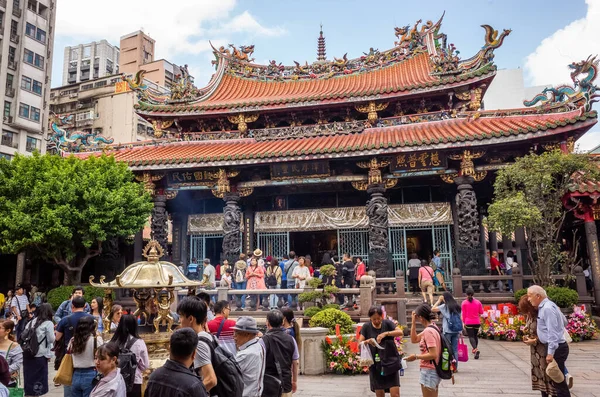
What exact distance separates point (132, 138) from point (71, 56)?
3108cm

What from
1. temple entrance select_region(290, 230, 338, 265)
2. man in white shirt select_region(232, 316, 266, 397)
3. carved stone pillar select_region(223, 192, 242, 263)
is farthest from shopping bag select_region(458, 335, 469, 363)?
temple entrance select_region(290, 230, 338, 265)

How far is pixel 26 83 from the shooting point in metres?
36.1

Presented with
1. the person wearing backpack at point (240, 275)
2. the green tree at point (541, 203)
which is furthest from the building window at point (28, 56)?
the green tree at point (541, 203)

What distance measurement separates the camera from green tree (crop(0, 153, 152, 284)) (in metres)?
13.1

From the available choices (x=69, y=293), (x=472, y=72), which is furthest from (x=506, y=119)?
(x=69, y=293)

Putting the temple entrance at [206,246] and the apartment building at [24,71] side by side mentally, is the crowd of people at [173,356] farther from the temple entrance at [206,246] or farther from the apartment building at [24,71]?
the apartment building at [24,71]

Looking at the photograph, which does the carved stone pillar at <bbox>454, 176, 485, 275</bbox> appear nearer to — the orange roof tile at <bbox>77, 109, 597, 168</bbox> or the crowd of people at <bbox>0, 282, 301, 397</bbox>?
the orange roof tile at <bbox>77, 109, 597, 168</bbox>

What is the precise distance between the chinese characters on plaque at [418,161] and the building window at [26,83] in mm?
34706

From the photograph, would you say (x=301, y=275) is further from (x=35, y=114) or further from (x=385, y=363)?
(x=35, y=114)

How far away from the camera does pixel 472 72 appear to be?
46.9 feet

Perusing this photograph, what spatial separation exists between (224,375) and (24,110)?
40096 millimetres

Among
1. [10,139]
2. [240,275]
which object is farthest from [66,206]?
[10,139]

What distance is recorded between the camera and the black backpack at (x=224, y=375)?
3.21 meters

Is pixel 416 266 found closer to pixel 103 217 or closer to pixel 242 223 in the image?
pixel 242 223
